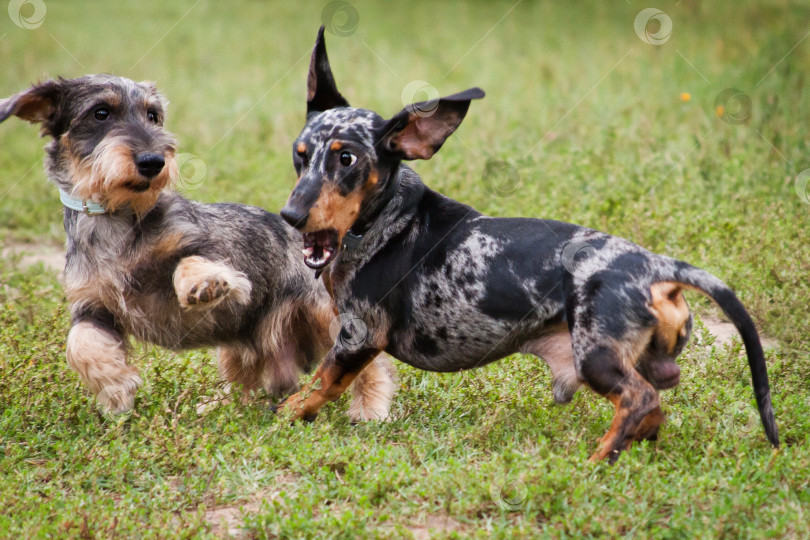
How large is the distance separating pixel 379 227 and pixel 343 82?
353 inches

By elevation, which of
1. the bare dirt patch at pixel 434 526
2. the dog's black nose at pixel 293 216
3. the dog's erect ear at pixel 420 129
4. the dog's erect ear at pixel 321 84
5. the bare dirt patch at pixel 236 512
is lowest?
the bare dirt patch at pixel 236 512

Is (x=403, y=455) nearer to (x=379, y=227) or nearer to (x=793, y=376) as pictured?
(x=379, y=227)

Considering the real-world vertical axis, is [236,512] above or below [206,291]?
below

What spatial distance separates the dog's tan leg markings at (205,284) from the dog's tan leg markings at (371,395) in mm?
859

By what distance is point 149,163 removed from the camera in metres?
4.90

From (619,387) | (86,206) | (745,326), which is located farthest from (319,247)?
(745,326)

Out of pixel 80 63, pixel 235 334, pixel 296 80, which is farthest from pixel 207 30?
pixel 235 334

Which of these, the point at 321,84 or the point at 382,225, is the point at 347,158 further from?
the point at 321,84

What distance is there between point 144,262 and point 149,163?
1.92 ft

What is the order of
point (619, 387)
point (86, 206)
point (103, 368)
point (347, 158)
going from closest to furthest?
point (619, 387)
point (347, 158)
point (103, 368)
point (86, 206)

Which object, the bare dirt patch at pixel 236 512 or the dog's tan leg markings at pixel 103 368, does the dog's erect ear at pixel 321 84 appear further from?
the bare dirt patch at pixel 236 512

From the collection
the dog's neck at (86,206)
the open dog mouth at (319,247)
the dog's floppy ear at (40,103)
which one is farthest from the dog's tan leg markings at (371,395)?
the dog's floppy ear at (40,103)

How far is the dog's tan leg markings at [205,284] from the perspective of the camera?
4.71 meters

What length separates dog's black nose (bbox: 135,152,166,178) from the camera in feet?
16.0
